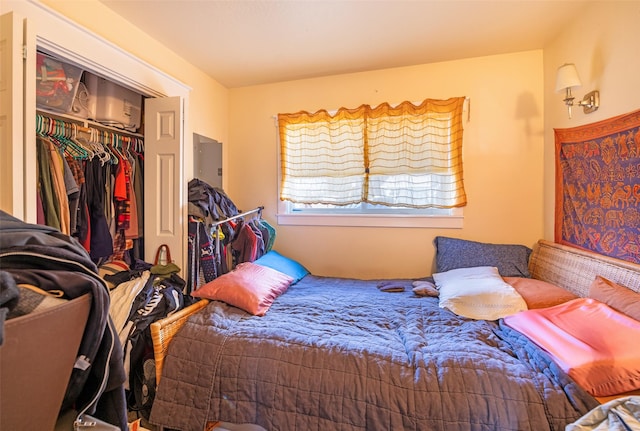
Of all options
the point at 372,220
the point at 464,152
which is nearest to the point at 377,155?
the point at 372,220

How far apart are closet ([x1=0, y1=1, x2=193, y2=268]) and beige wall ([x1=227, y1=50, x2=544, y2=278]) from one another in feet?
2.50

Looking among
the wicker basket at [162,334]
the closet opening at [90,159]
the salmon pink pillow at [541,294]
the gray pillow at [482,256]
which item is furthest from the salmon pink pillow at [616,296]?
the closet opening at [90,159]

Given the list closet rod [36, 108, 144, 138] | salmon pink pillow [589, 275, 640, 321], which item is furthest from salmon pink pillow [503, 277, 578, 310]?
closet rod [36, 108, 144, 138]

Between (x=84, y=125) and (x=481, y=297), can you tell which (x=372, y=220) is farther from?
(x=84, y=125)

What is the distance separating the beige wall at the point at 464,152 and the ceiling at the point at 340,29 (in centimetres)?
15

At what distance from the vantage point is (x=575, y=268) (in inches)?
69.1

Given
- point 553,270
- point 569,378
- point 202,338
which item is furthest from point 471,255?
point 202,338

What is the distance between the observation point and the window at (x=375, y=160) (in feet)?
7.99

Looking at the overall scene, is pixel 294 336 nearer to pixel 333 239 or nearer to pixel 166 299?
pixel 166 299

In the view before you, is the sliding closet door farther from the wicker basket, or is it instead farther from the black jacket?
the black jacket

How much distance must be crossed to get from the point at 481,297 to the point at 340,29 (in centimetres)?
196

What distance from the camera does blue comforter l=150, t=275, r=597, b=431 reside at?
1046 millimetres

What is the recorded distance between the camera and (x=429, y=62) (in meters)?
2.44

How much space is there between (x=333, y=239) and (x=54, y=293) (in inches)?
86.3
